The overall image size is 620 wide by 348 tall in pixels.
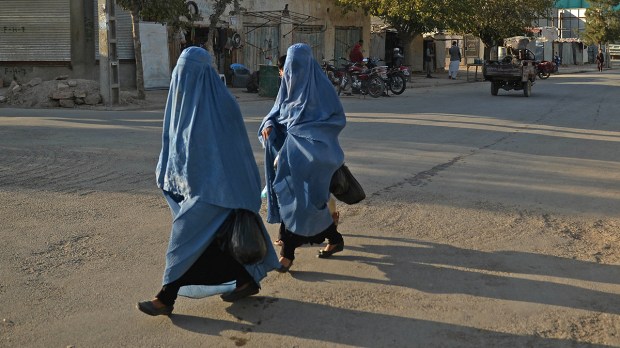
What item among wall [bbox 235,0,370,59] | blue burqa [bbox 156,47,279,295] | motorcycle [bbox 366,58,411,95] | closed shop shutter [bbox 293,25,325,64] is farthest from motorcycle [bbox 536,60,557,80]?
blue burqa [bbox 156,47,279,295]

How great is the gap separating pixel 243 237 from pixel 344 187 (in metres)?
1.56

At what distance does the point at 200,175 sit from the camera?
167 inches

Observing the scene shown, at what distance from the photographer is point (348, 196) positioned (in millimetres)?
5699

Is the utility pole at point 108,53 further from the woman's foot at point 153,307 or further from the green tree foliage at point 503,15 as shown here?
the green tree foliage at point 503,15

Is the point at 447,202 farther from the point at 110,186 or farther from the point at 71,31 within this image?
the point at 71,31

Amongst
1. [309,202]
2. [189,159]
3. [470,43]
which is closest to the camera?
[189,159]

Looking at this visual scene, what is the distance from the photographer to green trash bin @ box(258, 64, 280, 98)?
2181 centimetres

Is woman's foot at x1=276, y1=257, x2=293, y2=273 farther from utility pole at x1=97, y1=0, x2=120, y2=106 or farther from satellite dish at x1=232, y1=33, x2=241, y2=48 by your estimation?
satellite dish at x1=232, y1=33, x2=241, y2=48

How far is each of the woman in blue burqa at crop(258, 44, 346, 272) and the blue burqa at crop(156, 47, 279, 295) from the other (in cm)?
94

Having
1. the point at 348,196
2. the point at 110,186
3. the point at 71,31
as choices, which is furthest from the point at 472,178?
the point at 71,31

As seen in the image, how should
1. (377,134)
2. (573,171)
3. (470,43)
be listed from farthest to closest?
(470,43)
(377,134)
(573,171)

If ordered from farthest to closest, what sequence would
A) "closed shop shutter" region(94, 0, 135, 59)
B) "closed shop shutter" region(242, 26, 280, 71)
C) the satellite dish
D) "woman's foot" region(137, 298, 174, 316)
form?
"closed shop shutter" region(242, 26, 280, 71), the satellite dish, "closed shop shutter" region(94, 0, 135, 59), "woman's foot" region(137, 298, 174, 316)

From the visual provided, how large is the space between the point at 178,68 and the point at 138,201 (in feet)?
10.9

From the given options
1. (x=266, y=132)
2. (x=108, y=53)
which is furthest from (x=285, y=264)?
(x=108, y=53)
